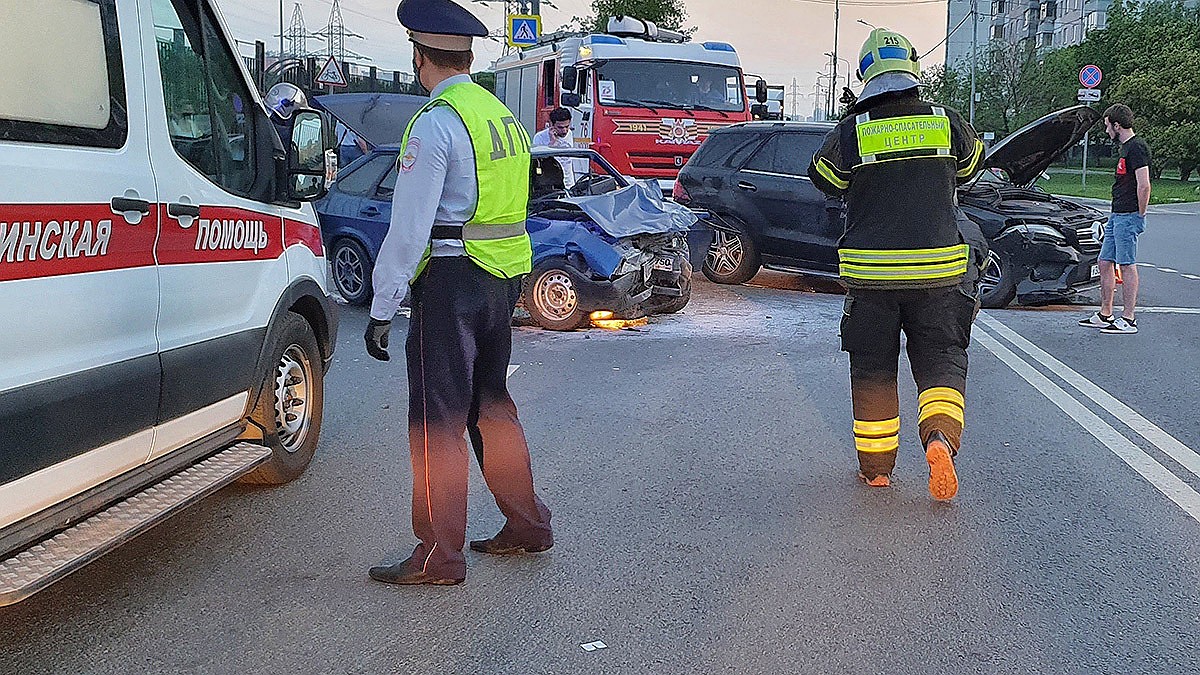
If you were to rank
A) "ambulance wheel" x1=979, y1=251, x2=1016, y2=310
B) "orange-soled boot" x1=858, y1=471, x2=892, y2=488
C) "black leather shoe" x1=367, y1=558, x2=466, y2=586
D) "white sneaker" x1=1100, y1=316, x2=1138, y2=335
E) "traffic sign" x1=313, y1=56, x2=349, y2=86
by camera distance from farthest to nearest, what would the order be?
"traffic sign" x1=313, y1=56, x2=349, y2=86
"ambulance wheel" x1=979, y1=251, x2=1016, y2=310
"white sneaker" x1=1100, y1=316, x2=1138, y2=335
"orange-soled boot" x1=858, y1=471, x2=892, y2=488
"black leather shoe" x1=367, y1=558, x2=466, y2=586

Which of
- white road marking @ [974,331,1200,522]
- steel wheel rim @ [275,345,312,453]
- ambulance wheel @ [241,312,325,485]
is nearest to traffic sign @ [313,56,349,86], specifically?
white road marking @ [974,331,1200,522]

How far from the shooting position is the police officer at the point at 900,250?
509cm

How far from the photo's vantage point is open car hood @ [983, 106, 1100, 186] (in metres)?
6.97

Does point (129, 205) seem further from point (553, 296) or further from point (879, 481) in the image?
point (553, 296)

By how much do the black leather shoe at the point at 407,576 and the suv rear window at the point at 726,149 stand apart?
9.27 metres

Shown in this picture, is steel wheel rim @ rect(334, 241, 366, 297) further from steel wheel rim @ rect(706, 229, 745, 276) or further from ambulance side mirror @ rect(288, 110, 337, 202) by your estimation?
ambulance side mirror @ rect(288, 110, 337, 202)

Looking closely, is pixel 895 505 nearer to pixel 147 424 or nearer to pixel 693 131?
pixel 147 424

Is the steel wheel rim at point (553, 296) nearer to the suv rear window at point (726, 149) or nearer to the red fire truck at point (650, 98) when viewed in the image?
the suv rear window at point (726, 149)

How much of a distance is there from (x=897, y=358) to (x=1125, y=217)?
546 cm

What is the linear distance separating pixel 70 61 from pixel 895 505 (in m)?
3.63

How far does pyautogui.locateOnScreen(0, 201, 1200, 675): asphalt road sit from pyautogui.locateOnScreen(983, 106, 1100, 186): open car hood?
147cm

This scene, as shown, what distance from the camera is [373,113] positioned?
19109 mm

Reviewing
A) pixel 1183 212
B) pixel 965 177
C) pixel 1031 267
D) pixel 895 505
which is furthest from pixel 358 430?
pixel 1183 212

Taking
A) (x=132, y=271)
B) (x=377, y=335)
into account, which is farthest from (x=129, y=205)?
(x=377, y=335)
